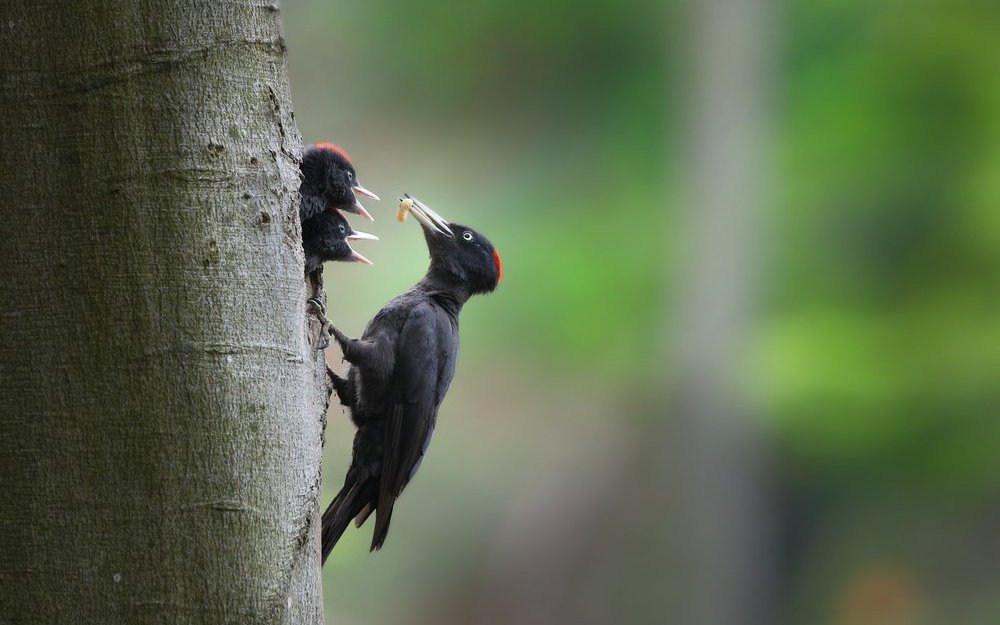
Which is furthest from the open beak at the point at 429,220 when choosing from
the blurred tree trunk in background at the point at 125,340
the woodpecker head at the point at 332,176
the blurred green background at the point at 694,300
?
the blurred green background at the point at 694,300

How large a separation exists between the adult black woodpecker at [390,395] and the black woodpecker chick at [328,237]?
186mm

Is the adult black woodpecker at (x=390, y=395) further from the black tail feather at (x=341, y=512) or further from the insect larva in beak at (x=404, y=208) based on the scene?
the insect larva in beak at (x=404, y=208)

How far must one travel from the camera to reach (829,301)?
19.8 ft

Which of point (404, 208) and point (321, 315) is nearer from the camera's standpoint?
point (321, 315)

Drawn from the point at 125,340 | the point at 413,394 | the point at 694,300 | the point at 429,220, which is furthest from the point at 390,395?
the point at 694,300

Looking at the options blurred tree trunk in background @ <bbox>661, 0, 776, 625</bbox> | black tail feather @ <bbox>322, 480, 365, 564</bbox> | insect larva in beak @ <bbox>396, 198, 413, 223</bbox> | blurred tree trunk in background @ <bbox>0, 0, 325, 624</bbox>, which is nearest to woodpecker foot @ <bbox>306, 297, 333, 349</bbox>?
black tail feather @ <bbox>322, 480, 365, 564</bbox>

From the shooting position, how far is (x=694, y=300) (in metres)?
5.95

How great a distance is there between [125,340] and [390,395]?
4.12 feet

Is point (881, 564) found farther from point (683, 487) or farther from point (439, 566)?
point (439, 566)

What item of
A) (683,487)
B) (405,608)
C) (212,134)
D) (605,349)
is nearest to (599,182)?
(605,349)

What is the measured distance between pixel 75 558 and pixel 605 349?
4.96 meters

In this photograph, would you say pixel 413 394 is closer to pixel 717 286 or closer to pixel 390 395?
pixel 390 395

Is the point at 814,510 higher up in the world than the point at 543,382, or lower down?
lower down

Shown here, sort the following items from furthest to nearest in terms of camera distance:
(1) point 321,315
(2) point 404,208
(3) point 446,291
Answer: (3) point 446,291 → (2) point 404,208 → (1) point 321,315
